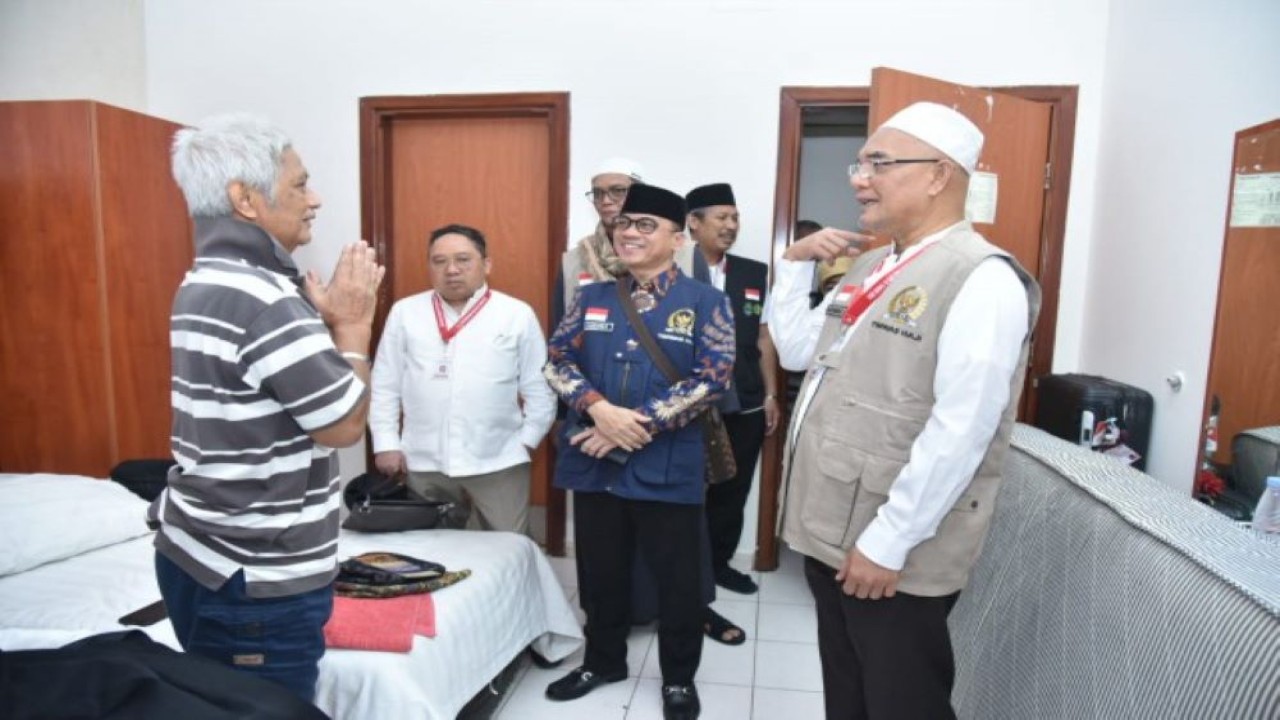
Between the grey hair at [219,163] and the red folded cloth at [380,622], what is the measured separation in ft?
3.33

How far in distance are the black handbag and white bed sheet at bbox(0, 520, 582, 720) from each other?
2.32ft

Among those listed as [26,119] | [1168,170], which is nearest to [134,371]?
[26,119]

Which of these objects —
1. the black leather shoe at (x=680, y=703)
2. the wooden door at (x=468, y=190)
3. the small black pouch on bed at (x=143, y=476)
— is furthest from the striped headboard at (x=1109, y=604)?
the small black pouch on bed at (x=143, y=476)

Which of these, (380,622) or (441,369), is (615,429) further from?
(441,369)

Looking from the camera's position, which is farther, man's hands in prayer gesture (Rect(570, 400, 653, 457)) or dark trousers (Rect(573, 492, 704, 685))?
dark trousers (Rect(573, 492, 704, 685))

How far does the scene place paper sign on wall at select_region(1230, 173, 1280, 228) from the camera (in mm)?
1588

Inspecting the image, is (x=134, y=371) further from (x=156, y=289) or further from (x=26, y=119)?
(x=26, y=119)

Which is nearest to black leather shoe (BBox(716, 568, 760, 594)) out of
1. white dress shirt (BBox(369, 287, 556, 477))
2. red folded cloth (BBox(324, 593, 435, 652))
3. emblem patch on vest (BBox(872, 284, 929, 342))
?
white dress shirt (BBox(369, 287, 556, 477))

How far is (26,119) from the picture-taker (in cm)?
299

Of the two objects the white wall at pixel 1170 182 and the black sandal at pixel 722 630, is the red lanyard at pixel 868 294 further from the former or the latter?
the black sandal at pixel 722 630

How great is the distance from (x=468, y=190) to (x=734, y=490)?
74.9 inches

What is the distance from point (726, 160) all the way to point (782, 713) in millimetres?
2192

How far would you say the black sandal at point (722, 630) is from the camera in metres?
2.66

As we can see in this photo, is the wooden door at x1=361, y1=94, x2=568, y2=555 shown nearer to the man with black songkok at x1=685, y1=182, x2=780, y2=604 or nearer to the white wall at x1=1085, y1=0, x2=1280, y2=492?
the man with black songkok at x1=685, y1=182, x2=780, y2=604
